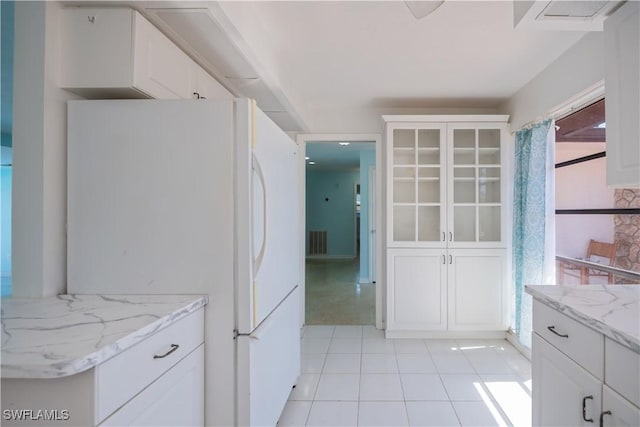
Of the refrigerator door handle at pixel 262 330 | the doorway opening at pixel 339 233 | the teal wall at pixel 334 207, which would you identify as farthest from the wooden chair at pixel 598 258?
the teal wall at pixel 334 207

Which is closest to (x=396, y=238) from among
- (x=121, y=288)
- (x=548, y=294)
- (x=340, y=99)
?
(x=340, y=99)

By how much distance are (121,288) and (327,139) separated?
257 cm

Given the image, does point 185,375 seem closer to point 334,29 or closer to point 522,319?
point 334,29

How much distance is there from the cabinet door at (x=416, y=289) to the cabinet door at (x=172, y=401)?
84.2 inches

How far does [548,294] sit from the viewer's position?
1294 mm

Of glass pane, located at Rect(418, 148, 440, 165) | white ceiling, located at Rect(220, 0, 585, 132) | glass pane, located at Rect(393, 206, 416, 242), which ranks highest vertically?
white ceiling, located at Rect(220, 0, 585, 132)

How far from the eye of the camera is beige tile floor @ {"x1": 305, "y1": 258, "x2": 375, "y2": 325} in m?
3.73

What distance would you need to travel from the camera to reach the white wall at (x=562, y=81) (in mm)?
1901

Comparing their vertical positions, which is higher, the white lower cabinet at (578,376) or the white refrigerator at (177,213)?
the white refrigerator at (177,213)

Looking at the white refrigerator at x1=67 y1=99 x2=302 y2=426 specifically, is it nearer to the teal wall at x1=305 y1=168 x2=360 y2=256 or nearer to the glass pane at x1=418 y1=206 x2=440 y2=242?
the glass pane at x1=418 y1=206 x2=440 y2=242

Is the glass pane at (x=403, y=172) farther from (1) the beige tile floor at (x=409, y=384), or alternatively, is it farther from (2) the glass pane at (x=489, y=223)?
(1) the beige tile floor at (x=409, y=384)

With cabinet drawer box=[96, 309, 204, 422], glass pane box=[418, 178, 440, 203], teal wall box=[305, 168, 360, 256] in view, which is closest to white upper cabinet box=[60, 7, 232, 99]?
cabinet drawer box=[96, 309, 204, 422]

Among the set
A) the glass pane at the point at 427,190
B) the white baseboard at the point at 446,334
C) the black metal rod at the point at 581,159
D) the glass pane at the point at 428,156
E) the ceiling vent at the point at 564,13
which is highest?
the ceiling vent at the point at 564,13

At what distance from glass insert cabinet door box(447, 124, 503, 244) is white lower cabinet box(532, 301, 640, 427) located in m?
1.77
